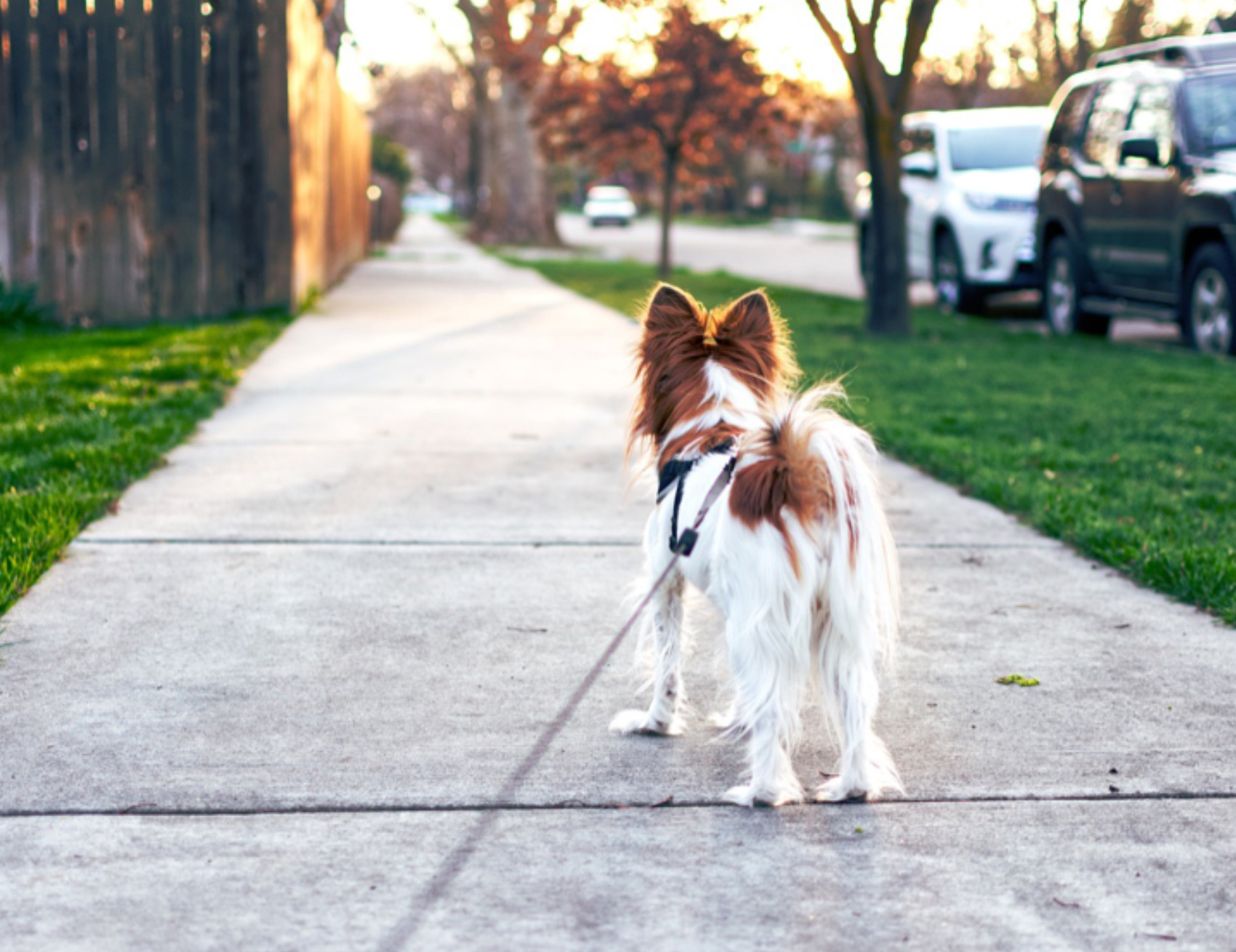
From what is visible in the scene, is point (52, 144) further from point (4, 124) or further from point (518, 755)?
point (518, 755)

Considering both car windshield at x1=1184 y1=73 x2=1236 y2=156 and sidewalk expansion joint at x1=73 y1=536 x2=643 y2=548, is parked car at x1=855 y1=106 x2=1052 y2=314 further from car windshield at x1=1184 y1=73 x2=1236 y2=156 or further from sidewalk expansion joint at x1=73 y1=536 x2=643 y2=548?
sidewalk expansion joint at x1=73 y1=536 x2=643 y2=548

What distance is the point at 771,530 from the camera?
3.15 meters

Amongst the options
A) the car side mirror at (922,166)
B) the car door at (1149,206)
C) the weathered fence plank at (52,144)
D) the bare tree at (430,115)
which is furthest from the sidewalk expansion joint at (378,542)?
the bare tree at (430,115)

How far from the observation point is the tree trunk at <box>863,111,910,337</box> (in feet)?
41.9

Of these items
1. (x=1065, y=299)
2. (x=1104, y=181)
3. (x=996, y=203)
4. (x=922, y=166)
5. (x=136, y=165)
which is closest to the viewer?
(x=136, y=165)

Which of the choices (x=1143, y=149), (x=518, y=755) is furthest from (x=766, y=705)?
(x=1143, y=149)

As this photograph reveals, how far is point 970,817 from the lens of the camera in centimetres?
327

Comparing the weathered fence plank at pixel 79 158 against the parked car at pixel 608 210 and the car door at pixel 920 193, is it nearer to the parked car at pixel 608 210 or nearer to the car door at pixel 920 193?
the car door at pixel 920 193

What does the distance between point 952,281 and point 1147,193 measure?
13.4ft

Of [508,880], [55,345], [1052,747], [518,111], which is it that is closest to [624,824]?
[508,880]

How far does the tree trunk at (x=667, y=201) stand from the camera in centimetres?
2352

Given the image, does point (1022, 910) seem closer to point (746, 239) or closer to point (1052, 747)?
point (1052, 747)

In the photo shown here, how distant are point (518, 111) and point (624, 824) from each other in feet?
115

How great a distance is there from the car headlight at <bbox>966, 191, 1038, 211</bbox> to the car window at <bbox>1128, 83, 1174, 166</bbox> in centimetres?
260
